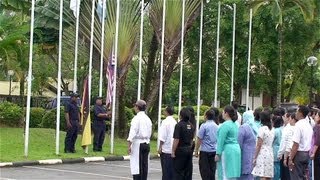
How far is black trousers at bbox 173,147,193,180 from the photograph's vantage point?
42.6 ft

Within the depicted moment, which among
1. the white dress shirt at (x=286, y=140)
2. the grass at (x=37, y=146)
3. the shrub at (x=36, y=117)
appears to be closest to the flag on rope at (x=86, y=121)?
the grass at (x=37, y=146)

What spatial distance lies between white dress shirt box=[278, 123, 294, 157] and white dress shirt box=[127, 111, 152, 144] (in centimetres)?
266

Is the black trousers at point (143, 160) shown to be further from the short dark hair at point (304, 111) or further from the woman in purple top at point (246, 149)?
the short dark hair at point (304, 111)

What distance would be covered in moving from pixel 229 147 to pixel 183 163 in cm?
169

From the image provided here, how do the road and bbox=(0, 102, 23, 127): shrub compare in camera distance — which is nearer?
the road

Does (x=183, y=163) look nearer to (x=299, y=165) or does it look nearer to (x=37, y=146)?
(x=299, y=165)

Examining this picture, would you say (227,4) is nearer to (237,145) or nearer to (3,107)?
(3,107)

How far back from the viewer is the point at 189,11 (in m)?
23.9

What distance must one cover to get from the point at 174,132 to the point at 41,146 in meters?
9.79

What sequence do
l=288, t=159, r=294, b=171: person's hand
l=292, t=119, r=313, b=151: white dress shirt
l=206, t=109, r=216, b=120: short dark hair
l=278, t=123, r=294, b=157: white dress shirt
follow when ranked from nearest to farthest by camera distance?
l=292, t=119, r=313, b=151: white dress shirt < l=288, t=159, r=294, b=171: person's hand < l=278, t=123, r=294, b=157: white dress shirt < l=206, t=109, r=216, b=120: short dark hair

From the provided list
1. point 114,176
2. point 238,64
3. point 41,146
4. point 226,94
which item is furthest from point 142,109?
point 226,94

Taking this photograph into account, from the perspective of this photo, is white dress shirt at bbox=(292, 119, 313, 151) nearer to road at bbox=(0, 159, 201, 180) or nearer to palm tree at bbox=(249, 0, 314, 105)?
road at bbox=(0, 159, 201, 180)

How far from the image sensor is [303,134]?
12.0m

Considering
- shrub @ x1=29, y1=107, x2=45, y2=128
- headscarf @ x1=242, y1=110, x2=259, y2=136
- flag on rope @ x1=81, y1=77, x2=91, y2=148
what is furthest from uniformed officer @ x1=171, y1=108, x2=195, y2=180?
shrub @ x1=29, y1=107, x2=45, y2=128
